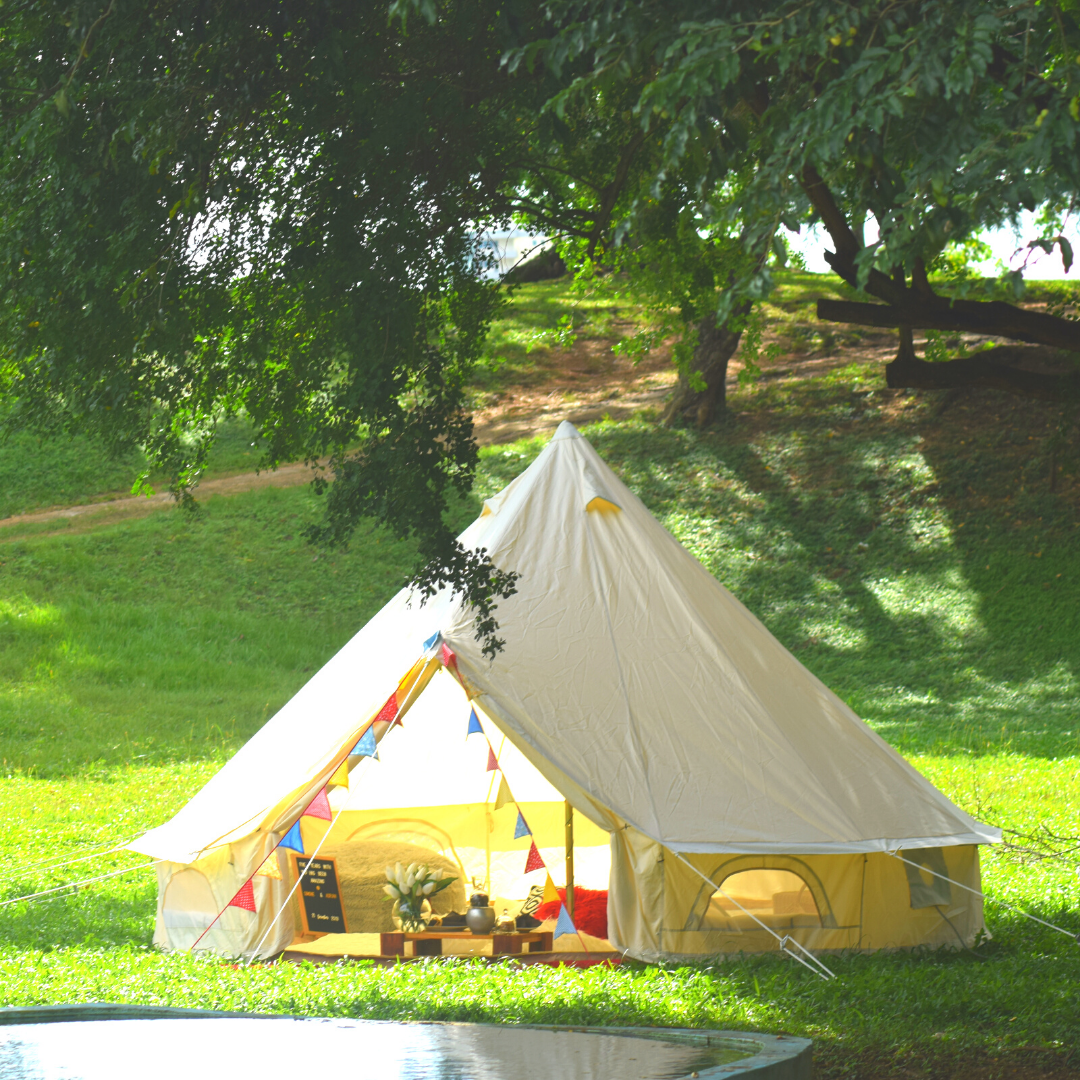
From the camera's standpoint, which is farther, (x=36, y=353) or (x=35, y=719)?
(x=35, y=719)

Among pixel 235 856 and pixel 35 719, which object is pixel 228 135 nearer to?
pixel 235 856

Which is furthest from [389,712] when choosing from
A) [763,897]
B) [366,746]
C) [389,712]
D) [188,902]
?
[763,897]

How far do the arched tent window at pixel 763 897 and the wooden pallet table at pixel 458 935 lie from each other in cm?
108

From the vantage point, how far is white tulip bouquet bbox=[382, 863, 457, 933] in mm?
7160

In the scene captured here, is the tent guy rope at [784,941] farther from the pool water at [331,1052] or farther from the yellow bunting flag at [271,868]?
the pool water at [331,1052]

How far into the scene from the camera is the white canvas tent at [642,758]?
6.21m

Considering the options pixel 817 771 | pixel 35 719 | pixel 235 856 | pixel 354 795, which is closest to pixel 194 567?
pixel 35 719

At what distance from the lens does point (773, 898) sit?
21.2ft

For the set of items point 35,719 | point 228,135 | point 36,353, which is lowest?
point 35,719

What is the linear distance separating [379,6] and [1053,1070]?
5426 mm

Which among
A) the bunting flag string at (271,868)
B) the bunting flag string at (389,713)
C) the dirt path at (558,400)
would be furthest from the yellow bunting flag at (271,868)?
the dirt path at (558,400)

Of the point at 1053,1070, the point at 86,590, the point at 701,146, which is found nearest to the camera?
the point at 701,146

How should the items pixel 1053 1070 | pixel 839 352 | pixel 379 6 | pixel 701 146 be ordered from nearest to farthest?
pixel 701 146 < pixel 1053 1070 < pixel 379 6 < pixel 839 352

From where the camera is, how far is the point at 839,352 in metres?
24.1
